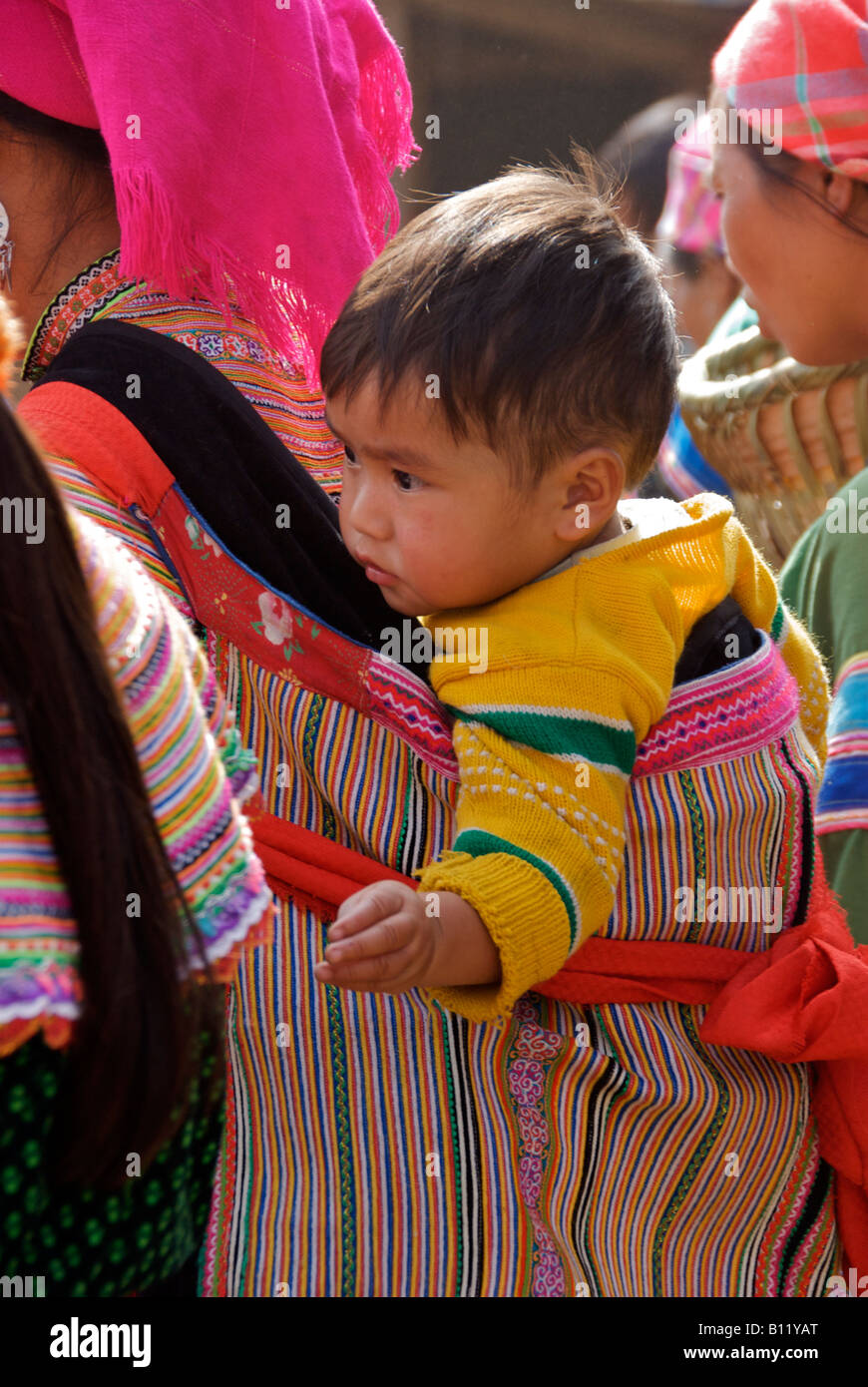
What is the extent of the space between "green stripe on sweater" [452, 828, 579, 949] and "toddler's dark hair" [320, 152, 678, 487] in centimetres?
42

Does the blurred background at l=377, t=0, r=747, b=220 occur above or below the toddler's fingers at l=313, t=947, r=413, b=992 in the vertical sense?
above

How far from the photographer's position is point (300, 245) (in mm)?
1823

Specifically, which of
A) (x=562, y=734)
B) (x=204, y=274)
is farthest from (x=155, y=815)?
(x=204, y=274)

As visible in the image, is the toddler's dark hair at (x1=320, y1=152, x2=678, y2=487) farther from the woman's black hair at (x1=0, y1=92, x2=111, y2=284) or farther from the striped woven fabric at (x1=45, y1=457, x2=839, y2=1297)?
the woman's black hair at (x1=0, y1=92, x2=111, y2=284)

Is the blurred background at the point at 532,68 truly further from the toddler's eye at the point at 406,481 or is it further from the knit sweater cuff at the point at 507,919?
the knit sweater cuff at the point at 507,919

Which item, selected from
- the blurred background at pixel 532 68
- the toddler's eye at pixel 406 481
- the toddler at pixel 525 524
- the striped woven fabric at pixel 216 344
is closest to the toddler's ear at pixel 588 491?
the toddler at pixel 525 524

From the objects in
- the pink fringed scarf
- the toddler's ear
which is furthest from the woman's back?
the pink fringed scarf

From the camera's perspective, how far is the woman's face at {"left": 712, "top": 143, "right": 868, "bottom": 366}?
2.17m

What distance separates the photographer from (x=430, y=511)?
1602 mm

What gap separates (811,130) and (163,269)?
1.05 m

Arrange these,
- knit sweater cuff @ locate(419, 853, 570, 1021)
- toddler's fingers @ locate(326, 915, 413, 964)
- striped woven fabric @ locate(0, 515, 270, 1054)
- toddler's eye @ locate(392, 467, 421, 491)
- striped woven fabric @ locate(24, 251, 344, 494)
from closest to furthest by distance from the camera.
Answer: striped woven fabric @ locate(0, 515, 270, 1054), toddler's fingers @ locate(326, 915, 413, 964), knit sweater cuff @ locate(419, 853, 570, 1021), toddler's eye @ locate(392, 467, 421, 491), striped woven fabric @ locate(24, 251, 344, 494)
